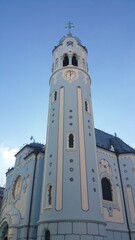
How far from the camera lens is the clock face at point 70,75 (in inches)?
935

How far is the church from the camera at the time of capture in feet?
51.5

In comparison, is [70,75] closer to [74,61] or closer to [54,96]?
[54,96]

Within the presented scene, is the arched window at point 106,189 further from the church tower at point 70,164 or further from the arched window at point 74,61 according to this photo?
the arched window at point 74,61

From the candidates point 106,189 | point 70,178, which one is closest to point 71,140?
point 70,178

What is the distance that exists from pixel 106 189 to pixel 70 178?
718 cm

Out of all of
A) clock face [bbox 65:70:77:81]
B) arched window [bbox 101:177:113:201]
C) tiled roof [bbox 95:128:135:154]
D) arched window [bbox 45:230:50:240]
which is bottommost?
arched window [bbox 45:230:50:240]

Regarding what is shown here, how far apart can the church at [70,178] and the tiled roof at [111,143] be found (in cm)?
42

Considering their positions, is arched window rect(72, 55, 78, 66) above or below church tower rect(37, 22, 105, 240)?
above

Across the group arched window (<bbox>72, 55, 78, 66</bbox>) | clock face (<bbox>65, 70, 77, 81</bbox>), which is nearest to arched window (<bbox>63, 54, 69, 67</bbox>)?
arched window (<bbox>72, 55, 78, 66</bbox>)

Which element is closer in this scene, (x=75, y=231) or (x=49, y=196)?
(x=75, y=231)

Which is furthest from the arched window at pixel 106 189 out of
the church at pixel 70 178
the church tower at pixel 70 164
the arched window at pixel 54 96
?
the arched window at pixel 54 96

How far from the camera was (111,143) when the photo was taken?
29812 mm

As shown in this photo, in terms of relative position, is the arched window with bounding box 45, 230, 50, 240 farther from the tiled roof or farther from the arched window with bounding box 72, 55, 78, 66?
the arched window with bounding box 72, 55, 78, 66

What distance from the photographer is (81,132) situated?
64.8 feet
